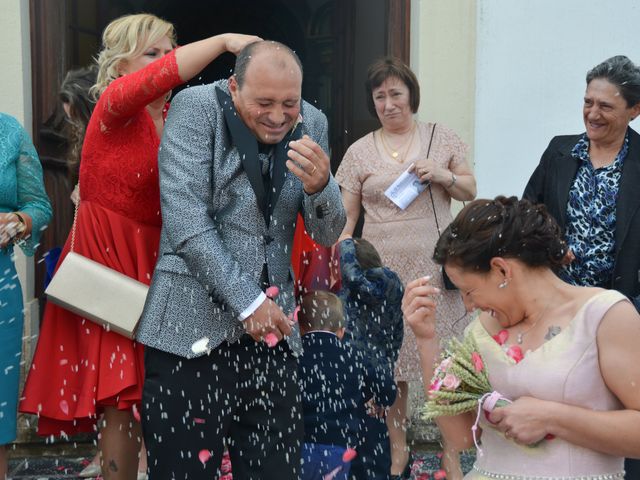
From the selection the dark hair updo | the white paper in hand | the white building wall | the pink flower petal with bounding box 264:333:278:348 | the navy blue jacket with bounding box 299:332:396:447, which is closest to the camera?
the dark hair updo

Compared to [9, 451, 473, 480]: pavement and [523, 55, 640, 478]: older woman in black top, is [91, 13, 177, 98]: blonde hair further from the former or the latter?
[9, 451, 473, 480]: pavement

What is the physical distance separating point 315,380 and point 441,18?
353 centimetres

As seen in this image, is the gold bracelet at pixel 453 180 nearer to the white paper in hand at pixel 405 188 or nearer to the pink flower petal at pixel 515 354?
the white paper in hand at pixel 405 188

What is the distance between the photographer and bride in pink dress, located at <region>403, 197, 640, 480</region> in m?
3.22

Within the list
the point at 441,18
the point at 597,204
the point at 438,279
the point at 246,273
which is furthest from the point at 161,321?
→ the point at 441,18

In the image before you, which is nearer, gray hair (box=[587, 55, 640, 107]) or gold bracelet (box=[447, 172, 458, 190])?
gray hair (box=[587, 55, 640, 107])

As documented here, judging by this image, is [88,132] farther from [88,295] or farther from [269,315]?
[269,315]

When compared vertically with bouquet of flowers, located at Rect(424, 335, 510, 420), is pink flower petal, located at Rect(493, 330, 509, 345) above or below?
above

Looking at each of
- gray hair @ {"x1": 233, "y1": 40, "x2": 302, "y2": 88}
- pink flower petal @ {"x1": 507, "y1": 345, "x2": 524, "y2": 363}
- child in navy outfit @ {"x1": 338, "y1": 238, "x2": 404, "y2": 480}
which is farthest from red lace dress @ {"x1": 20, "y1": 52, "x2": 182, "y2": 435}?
pink flower petal @ {"x1": 507, "y1": 345, "x2": 524, "y2": 363}

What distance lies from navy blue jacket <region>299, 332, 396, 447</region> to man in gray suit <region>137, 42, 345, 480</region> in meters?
0.60

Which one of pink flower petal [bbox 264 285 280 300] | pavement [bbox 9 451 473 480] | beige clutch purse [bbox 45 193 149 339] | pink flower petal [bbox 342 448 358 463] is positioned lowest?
pavement [bbox 9 451 473 480]

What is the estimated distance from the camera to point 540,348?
3.35 m

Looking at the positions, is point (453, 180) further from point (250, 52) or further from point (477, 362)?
point (477, 362)

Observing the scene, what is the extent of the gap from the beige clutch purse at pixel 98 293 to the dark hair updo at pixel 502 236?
142 centimetres
